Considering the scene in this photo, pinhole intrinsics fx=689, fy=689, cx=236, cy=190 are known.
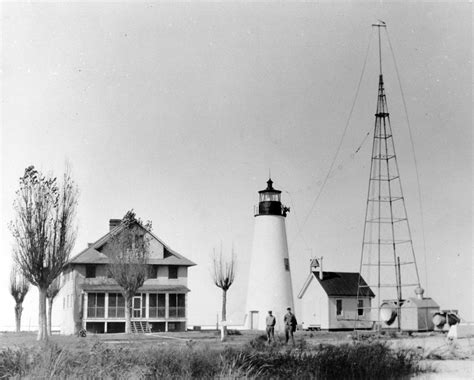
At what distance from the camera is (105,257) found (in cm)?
5256

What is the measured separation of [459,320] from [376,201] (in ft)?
26.7

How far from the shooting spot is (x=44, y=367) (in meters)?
15.3

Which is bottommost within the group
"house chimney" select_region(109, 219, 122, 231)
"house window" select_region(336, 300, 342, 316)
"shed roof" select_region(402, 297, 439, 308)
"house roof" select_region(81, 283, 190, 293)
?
"house window" select_region(336, 300, 342, 316)

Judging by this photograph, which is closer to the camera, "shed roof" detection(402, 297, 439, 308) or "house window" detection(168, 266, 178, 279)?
"shed roof" detection(402, 297, 439, 308)

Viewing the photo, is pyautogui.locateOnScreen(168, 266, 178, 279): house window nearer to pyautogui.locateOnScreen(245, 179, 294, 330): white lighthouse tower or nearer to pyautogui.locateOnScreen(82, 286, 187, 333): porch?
pyautogui.locateOnScreen(82, 286, 187, 333): porch

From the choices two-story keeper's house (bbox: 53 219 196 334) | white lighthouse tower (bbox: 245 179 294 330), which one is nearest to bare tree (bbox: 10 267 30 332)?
two-story keeper's house (bbox: 53 219 196 334)

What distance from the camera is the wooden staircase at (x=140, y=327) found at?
5040 centimetres

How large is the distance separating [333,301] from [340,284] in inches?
78.6

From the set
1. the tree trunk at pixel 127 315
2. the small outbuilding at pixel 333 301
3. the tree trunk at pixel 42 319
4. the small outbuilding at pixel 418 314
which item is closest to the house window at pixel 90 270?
the tree trunk at pixel 127 315

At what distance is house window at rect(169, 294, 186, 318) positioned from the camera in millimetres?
52438

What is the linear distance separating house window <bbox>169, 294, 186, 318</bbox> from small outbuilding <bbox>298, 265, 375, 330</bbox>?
478 inches

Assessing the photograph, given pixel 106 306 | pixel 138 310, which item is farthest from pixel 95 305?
pixel 138 310

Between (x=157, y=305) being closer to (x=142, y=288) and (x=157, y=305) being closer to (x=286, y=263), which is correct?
(x=142, y=288)

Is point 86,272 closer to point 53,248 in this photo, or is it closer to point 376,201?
point 53,248
